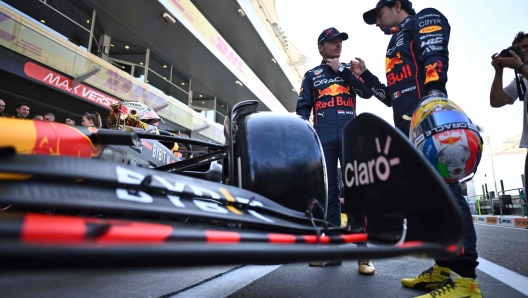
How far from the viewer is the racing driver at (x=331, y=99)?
2566 mm

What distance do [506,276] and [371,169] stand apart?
1706 mm

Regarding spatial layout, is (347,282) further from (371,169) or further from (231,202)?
(231,202)

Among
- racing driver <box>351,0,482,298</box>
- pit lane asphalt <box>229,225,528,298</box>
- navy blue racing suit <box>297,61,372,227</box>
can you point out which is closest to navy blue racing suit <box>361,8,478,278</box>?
racing driver <box>351,0,482,298</box>

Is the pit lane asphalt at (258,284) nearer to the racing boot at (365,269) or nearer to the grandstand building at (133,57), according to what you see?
the racing boot at (365,269)

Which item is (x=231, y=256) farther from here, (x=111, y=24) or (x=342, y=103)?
(x=111, y=24)

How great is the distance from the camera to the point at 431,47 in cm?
176

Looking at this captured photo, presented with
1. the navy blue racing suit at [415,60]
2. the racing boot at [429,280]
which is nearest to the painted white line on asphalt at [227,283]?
→ the racing boot at [429,280]

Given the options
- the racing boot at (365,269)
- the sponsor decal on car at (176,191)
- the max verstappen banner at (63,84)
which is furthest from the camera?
the max verstappen banner at (63,84)

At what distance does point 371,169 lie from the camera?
1.05 m

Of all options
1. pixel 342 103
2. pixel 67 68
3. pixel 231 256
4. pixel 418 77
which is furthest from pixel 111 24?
pixel 231 256

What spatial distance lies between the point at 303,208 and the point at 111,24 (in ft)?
44.9

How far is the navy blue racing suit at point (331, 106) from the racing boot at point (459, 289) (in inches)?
41.8

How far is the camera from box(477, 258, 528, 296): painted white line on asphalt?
173 centimetres

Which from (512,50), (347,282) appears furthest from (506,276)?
(512,50)
